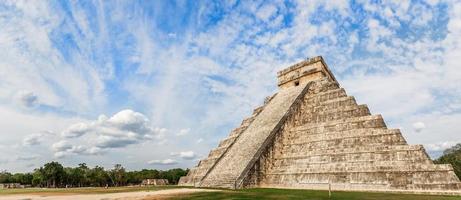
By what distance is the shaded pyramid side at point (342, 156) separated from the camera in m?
14.9

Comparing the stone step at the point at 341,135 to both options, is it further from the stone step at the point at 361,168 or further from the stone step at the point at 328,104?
the stone step at the point at 328,104

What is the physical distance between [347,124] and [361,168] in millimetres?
3120

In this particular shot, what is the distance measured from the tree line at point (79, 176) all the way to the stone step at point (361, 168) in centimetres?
4386

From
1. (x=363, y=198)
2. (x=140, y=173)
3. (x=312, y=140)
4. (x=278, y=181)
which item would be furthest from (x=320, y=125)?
(x=140, y=173)

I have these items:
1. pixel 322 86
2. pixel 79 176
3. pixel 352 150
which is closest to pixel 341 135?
pixel 352 150

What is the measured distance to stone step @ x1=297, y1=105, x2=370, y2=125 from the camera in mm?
19234

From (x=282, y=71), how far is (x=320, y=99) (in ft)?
23.7

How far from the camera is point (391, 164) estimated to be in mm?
15578

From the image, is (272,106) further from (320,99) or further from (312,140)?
(312,140)

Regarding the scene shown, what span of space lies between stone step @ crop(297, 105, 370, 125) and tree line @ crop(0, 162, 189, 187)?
43.2 meters

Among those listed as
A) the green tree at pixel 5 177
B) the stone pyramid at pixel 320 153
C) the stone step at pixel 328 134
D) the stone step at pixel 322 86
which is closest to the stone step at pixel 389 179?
the stone pyramid at pixel 320 153

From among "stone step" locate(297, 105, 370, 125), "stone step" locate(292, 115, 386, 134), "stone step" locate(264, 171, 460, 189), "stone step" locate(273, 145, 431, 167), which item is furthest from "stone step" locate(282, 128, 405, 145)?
"stone step" locate(264, 171, 460, 189)

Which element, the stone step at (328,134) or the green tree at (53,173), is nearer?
the stone step at (328,134)

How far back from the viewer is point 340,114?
782 inches
